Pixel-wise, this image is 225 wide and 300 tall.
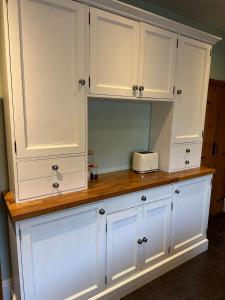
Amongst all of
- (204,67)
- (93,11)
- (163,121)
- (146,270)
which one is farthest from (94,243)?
(204,67)

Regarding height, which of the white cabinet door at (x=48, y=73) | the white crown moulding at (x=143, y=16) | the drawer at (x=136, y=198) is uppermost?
the white crown moulding at (x=143, y=16)

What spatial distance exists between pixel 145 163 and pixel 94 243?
2.91 ft

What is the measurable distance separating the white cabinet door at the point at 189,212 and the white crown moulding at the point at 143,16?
4.52 feet

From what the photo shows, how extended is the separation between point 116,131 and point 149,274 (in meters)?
1.36

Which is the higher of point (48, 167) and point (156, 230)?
point (48, 167)

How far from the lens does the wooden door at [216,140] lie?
9.92ft

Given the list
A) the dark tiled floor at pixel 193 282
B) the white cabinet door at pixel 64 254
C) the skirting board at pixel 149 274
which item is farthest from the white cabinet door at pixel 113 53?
the dark tiled floor at pixel 193 282

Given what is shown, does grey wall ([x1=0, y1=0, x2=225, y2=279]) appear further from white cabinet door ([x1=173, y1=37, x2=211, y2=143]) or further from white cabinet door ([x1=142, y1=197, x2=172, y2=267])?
white cabinet door ([x1=142, y1=197, x2=172, y2=267])

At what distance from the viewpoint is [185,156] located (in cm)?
233

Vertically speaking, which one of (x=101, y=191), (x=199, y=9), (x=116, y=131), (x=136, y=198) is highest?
(x=199, y=9)

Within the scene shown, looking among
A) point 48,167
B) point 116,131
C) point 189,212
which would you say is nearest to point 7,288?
point 48,167

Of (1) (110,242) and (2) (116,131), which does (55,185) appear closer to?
(1) (110,242)

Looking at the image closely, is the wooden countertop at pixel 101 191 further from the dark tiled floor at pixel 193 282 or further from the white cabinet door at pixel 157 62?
the dark tiled floor at pixel 193 282

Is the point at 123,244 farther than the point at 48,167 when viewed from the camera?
Yes
